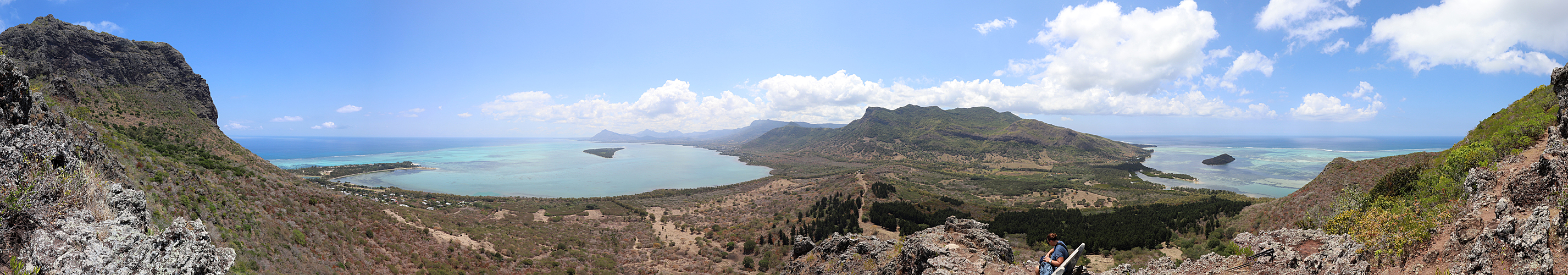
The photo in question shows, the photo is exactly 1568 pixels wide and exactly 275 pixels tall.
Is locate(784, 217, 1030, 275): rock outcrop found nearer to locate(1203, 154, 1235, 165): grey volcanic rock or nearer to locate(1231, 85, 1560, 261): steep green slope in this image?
locate(1231, 85, 1560, 261): steep green slope

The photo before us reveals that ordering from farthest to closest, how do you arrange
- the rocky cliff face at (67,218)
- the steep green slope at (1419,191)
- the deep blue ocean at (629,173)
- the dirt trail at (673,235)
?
the deep blue ocean at (629,173)
the dirt trail at (673,235)
the steep green slope at (1419,191)
the rocky cliff face at (67,218)

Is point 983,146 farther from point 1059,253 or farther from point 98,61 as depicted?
point 98,61

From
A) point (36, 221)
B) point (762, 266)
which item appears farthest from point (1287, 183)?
point (36, 221)

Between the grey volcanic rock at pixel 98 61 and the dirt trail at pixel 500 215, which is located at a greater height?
the grey volcanic rock at pixel 98 61

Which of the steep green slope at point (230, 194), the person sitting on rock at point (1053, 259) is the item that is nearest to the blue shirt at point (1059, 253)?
the person sitting on rock at point (1053, 259)

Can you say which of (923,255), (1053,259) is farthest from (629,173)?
(1053,259)

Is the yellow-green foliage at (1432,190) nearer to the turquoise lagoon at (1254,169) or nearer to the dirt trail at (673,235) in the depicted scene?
the dirt trail at (673,235)

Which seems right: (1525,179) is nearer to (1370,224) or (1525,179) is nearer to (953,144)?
(1370,224)
